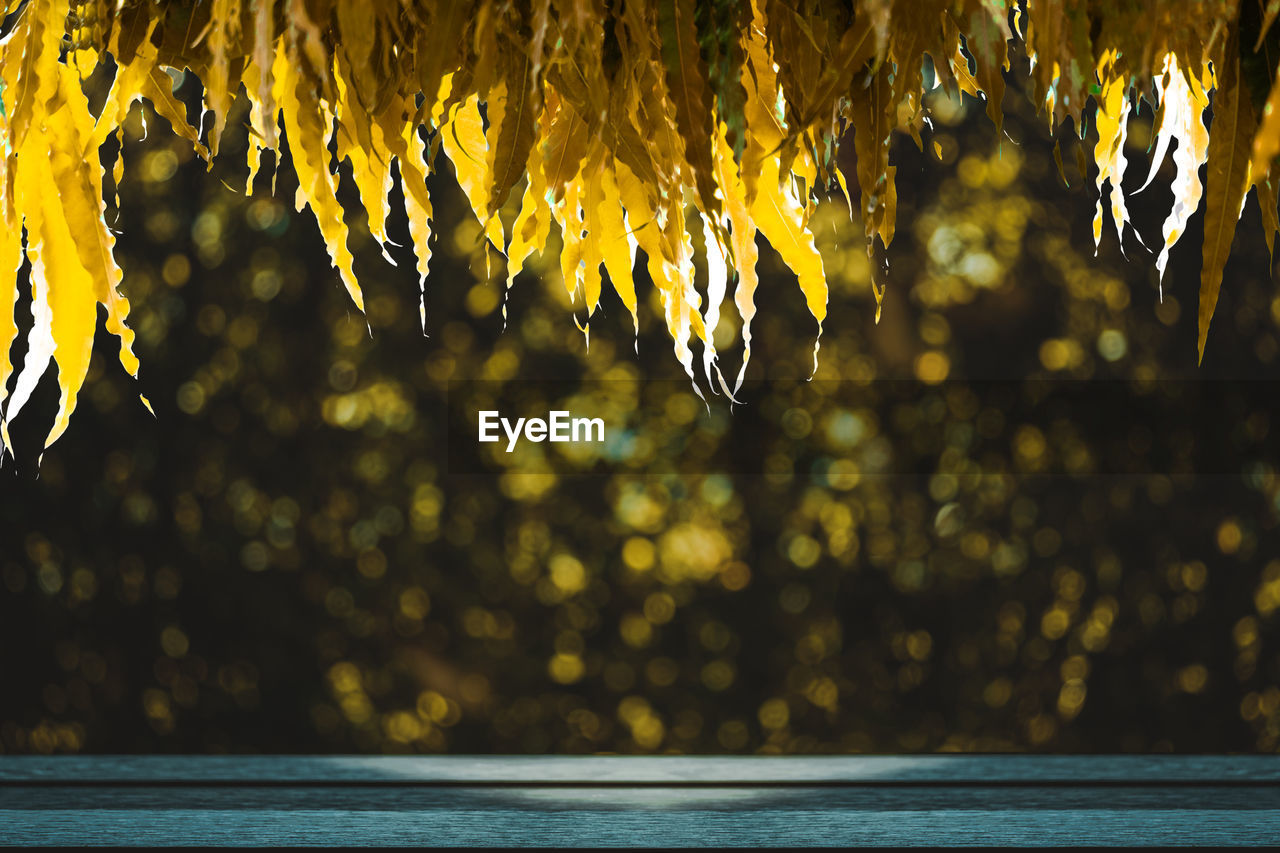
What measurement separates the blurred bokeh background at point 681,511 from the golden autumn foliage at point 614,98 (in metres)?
2.76

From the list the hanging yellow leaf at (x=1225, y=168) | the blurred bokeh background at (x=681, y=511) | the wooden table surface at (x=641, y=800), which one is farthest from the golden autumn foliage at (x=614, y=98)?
the blurred bokeh background at (x=681, y=511)

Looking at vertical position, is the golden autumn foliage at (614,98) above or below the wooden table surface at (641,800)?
above

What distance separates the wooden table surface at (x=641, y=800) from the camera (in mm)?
3006

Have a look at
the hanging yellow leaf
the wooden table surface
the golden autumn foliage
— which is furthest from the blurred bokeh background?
the hanging yellow leaf

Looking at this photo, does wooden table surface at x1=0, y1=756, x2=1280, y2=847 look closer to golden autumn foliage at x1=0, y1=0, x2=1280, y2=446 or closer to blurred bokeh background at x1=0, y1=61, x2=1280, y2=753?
blurred bokeh background at x1=0, y1=61, x2=1280, y2=753

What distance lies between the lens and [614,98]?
776mm

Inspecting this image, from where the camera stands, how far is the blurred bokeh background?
3.63 meters

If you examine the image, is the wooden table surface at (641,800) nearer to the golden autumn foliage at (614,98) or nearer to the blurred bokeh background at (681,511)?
the blurred bokeh background at (681,511)

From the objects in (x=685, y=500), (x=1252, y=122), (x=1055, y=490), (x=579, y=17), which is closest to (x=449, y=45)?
(x=579, y=17)

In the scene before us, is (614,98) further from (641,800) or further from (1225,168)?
(641,800)

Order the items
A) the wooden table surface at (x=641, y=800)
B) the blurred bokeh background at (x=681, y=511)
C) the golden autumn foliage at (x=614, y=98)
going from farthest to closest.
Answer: the blurred bokeh background at (x=681, y=511)
the wooden table surface at (x=641, y=800)
the golden autumn foliage at (x=614, y=98)

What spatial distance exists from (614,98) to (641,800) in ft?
9.22

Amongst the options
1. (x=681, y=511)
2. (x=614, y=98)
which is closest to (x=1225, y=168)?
(x=614, y=98)

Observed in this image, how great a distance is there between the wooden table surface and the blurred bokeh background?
A: 141 mm
